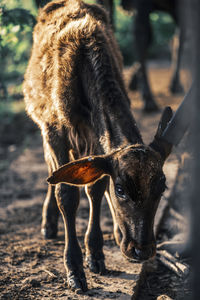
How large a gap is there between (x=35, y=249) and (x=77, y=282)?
0.97 m

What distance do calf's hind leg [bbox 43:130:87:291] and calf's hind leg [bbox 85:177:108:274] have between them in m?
0.21

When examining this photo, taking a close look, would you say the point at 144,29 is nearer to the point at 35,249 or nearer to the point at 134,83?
the point at 134,83

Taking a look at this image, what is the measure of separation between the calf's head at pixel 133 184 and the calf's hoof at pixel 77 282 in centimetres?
70

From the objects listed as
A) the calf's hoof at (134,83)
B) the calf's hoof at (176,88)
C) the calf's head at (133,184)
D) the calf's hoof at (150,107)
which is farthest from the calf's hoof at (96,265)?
the calf's hoof at (134,83)

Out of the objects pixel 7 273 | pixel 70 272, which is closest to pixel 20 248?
pixel 7 273

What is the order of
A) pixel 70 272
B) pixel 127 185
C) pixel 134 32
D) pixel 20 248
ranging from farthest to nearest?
pixel 134 32 < pixel 20 248 < pixel 70 272 < pixel 127 185

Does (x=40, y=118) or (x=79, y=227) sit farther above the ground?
(x=40, y=118)

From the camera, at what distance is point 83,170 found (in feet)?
11.4

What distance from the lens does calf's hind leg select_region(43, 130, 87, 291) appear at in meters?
3.98

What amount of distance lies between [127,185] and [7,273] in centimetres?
169

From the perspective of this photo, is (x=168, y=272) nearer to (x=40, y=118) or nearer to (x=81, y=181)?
(x=81, y=181)

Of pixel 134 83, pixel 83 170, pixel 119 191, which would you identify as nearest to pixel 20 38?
pixel 134 83

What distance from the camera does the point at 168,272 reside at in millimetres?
4289

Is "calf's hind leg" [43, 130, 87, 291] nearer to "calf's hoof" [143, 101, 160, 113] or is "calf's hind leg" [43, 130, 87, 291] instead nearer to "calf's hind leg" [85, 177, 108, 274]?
"calf's hind leg" [85, 177, 108, 274]
